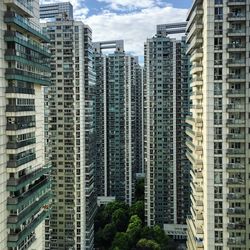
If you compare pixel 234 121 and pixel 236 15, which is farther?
pixel 234 121

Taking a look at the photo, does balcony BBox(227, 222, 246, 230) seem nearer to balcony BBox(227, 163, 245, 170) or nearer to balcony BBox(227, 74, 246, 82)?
balcony BBox(227, 163, 245, 170)

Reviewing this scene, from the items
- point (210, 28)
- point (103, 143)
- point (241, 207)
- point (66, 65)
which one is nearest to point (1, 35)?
point (210, 28)

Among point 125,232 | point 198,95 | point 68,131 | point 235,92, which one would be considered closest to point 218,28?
point 235,92

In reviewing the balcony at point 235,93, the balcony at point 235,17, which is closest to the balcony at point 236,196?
the balcony at point 235,93

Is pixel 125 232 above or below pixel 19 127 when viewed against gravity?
below

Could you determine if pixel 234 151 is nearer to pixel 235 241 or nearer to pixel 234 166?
pixel 234 166

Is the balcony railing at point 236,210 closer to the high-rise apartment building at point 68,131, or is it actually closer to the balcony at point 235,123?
the balcony at point 235,123

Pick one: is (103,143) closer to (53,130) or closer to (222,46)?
(53,130)
